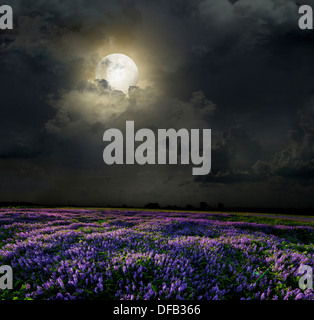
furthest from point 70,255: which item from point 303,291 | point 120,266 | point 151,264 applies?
point 303,291

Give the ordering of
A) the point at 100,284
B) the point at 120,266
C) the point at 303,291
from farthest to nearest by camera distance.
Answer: the point at 120,266 < the point at 303,291 < the point at 100,284

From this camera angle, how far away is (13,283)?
453 centimetres

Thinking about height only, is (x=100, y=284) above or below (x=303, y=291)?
above
